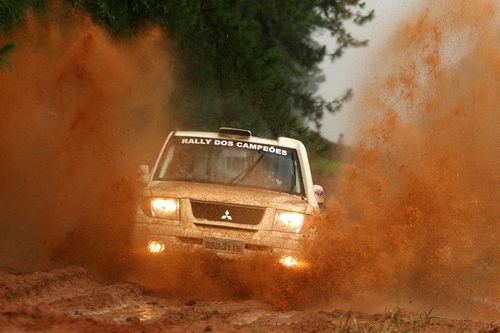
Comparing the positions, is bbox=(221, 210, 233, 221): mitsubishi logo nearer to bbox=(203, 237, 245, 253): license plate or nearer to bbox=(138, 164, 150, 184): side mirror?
bbox=(203, 237, 245, 253): license plate

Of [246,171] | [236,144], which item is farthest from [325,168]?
[246,171]

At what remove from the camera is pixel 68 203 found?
15844mm

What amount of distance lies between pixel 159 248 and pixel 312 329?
9.43 feet

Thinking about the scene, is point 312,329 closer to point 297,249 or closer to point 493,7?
point 297,249

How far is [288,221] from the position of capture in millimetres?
11125

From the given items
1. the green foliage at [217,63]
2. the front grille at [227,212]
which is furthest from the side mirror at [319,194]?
the green foliage at [217,63]

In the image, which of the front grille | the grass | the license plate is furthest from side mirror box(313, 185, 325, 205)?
the grass

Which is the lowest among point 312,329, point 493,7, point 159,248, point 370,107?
point 312,329

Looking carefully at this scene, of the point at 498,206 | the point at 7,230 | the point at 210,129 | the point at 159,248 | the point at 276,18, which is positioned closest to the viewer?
the point at 159,248

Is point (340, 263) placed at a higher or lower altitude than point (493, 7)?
lower


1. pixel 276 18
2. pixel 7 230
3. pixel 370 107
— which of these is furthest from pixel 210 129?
pixel 7 230

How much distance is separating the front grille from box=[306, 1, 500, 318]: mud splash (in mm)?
741

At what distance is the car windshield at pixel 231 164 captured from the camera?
12156 mm

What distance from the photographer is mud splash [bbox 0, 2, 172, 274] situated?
12.7 meters
